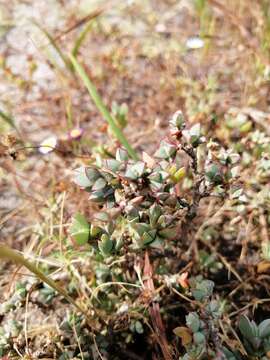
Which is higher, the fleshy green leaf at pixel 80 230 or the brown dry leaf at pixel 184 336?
the fleshy green leaf at pixel 80 230

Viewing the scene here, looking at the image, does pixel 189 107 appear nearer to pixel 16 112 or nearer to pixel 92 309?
pixel 16 112

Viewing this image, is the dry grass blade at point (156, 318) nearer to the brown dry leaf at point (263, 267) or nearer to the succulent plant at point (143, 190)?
the succulent plant at point (143, 190)

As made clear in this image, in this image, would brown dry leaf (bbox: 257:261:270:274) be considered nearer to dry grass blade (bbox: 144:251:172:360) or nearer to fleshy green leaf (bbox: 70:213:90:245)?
dry grass blade (bbox: 144:251:172:360)

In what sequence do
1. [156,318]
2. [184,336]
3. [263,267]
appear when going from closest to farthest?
[184,336], [156,318], [263,267]

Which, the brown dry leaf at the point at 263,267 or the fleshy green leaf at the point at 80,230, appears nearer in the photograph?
the fleshy green leaf at the point at 80,230

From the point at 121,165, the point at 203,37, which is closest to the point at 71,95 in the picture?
the point at 203,37

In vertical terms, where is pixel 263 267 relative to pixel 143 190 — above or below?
below

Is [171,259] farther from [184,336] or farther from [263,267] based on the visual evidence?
[184,336]

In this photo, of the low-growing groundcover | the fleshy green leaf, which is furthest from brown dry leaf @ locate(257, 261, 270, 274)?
the fleshy green leaf

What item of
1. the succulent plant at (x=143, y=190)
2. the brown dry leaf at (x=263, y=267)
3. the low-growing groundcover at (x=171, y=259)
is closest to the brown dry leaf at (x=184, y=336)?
the low-growing groundcover at (x=171, y=259)

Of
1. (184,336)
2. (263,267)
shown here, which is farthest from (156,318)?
(263,267)
